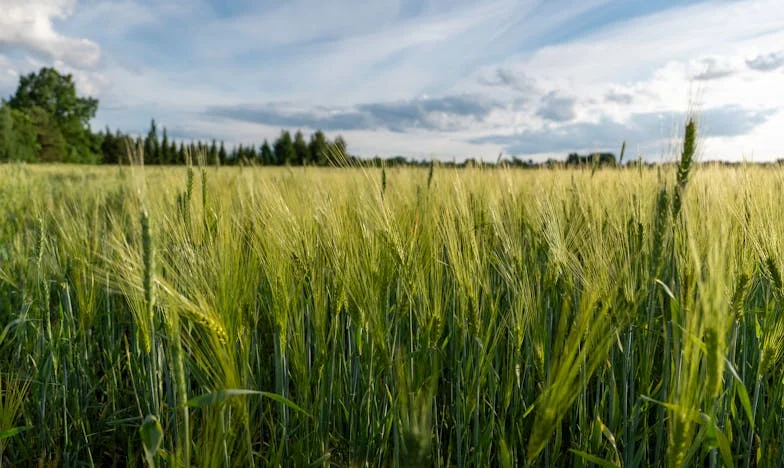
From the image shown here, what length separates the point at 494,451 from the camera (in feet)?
4.66

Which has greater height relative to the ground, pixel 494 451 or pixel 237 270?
pixel 237 270

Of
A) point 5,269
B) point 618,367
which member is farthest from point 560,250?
point 5,269

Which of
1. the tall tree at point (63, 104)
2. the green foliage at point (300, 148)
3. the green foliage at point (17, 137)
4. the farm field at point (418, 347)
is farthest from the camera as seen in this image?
the green foliage at point (300, 148)

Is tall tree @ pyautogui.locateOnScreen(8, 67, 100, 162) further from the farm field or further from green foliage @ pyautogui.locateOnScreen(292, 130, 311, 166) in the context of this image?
the farm field

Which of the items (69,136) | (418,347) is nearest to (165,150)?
(69,136)

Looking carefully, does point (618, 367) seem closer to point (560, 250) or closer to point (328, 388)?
point (560, 250)

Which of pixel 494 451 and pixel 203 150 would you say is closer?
pixel 494 451

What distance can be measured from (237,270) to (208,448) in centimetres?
39

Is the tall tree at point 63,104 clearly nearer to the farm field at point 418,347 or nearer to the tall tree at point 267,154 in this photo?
the tall tree at point 267,154

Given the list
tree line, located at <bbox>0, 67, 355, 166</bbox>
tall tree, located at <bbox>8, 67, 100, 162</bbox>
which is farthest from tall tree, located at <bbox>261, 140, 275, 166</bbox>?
tall tree, located at <bbox>8, 67, 100, 162</bbox>

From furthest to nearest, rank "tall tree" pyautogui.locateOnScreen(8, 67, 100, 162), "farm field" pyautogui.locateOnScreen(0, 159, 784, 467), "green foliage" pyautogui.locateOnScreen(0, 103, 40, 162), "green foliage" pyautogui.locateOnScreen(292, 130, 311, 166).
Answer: "green foliage" pyautogui.locateOnScreen(292, 130, 311, 166) < "tall tree" pyautogui.locateOnScreen(8, 67, 100, 162) < "green foliage" pyautogui.locateOnScreen(0, 103, 40, 162) < "farm field" pyautogui.locateOnScreen(0, 159, 784, 467)

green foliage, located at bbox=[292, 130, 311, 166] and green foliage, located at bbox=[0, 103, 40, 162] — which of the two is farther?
green foliage, located at bbox=[292, 130, 311, 166]

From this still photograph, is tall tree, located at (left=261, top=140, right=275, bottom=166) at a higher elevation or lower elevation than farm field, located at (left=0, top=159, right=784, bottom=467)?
higher

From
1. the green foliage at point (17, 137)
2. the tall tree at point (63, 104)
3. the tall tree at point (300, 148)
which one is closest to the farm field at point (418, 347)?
the green foliage at point (17, 137)
